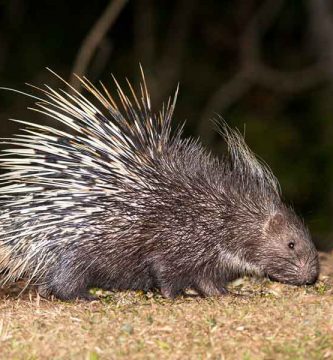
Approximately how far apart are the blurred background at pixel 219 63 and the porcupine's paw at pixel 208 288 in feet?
19.8

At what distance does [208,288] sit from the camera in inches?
237

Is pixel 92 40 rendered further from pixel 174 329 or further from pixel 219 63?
pixel 219 63

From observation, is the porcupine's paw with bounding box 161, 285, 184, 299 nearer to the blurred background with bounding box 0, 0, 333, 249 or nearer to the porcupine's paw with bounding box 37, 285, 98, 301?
the porcupine's paw with bounding box 37, 285, 98, 301

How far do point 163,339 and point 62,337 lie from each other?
1.72 ft

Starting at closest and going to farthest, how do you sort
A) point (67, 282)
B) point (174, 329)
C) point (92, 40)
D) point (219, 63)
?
1. point (174, 329)
2. point (67, 282)
3. point (92, 40)
4. point (219, 63)

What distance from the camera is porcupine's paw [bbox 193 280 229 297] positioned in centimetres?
602

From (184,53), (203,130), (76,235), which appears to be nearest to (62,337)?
(76,235)

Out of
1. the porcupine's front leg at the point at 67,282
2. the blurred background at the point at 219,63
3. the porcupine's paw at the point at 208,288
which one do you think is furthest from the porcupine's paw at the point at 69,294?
the blurred background at the point at 219,63

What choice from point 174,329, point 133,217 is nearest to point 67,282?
point 133,217

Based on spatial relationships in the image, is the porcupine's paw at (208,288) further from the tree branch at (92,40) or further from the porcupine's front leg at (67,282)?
the tree branch at (92,40)

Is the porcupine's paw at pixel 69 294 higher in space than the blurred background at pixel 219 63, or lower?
lower

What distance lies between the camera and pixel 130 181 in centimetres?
586

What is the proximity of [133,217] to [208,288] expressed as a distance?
2.26 ft

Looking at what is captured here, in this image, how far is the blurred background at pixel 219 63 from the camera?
13.2 meters
